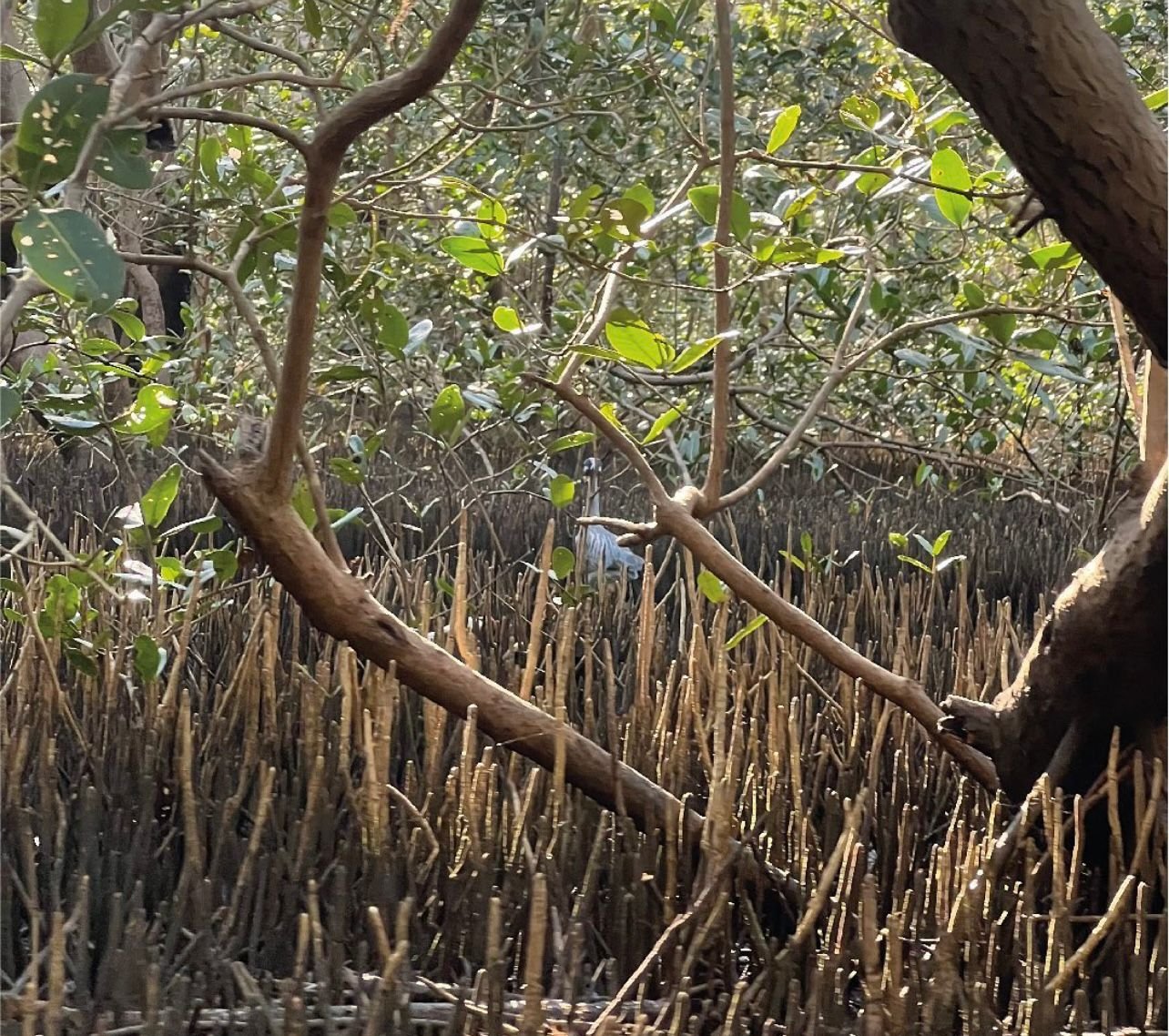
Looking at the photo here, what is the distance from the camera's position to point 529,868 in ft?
3.88

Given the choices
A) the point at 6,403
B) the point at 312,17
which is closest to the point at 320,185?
the point at 6,403

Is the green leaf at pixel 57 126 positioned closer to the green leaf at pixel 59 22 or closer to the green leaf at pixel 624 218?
the green leaf at pixel 59 22

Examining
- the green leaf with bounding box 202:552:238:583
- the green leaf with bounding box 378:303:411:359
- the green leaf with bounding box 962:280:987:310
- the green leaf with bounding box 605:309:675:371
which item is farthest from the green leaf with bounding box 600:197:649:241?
the green leaf with bounding box 202:552:238:583

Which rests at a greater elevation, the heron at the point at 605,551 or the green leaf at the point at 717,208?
the green leaf at the point at 717,208

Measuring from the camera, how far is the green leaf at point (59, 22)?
83 cm

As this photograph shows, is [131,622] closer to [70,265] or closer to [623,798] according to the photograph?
[623,798]

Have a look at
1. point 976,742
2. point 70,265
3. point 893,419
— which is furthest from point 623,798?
point 893,419

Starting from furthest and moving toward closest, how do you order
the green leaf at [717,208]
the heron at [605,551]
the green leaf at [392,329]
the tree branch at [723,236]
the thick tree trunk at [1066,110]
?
1. the heron at [605,551]
2. the green leaf at [392,329]
3. the green leaf at [717,208]
4. the tree branch at [723,236]
5. the thick tree trunk at [1066,110]

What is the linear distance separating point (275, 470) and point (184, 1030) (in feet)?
1.58

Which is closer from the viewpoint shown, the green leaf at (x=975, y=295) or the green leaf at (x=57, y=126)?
the green leaf at (x=57, y=126)

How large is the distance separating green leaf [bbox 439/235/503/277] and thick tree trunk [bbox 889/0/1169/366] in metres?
0.46

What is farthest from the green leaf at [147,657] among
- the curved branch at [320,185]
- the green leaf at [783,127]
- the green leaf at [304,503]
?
the green leaf at [783,127]

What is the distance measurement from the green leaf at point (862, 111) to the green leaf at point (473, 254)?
43 centimetres

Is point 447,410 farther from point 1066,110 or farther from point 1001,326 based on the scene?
point 1066,110
